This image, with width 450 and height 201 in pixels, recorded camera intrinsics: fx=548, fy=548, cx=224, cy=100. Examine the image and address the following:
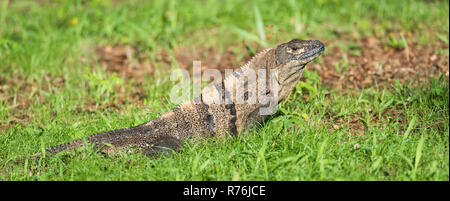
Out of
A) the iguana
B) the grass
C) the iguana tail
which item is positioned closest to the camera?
the grass

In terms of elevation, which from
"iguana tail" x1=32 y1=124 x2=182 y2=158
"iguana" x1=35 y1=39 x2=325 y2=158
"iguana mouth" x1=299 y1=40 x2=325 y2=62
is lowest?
"iguana tail" x1=32 y1=124 x2=182 y2=158

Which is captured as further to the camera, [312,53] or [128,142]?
[312,53]

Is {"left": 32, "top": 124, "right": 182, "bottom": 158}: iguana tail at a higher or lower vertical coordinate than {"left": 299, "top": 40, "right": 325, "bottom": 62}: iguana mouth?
lower

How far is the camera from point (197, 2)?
34.1 feet

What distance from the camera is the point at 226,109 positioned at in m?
5.41

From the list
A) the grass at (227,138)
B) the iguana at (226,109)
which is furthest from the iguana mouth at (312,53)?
the grass at (227,138)

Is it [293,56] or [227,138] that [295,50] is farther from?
[227,138]

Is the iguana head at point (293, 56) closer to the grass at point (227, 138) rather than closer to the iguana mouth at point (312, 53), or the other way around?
the iguana mouth at point (312, 53)

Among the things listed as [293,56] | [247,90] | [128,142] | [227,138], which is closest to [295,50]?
[293,56]

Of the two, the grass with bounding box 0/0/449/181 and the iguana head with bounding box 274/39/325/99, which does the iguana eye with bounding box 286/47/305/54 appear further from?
the grass with bounding box 0/0/449/181

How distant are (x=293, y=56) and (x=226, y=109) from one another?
2.76 ft

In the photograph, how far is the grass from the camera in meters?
4.73

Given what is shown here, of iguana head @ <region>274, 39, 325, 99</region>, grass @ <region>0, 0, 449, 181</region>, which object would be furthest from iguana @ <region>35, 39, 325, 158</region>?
grass @ <region>0, 0, 449, 181</region>

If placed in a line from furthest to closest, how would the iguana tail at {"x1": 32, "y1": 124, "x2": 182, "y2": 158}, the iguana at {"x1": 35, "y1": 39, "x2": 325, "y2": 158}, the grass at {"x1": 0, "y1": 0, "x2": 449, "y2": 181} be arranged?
1. the iguana at {"x1": 35, "y1": 39, "x2": 325, "y2": 158}
2. the iguana tail at {"x1": 32, "y1": 124, "x2": 182, "y2": 158}
3. the grass at {"x1": 0, "y1": 0, "x2": 449, "y2": 181}
